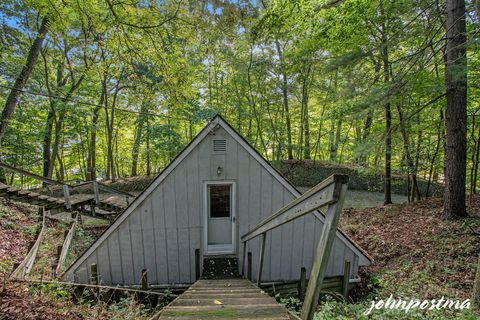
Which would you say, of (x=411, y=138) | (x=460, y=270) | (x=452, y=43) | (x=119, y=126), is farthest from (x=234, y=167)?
(x=119, y=126)

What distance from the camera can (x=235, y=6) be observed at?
3.50 metres

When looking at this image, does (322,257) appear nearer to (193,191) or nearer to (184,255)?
(193,191)

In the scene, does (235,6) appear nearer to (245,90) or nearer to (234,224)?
(234,224)

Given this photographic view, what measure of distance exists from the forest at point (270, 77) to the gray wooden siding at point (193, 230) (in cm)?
180

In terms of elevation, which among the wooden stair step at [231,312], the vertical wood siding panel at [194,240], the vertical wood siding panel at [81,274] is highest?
the wooden stair step at [231,312]

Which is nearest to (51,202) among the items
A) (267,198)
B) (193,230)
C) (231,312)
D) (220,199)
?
(193,230)

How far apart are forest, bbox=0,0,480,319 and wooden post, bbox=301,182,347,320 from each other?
3.43m

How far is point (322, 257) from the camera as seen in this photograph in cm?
133

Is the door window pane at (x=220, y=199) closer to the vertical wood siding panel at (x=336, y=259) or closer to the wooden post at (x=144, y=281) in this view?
the wooden post at (x=144, y=281)

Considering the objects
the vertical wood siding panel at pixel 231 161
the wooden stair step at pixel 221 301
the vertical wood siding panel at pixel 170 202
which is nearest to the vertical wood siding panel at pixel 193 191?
the vertical wood siding panel at pixel 170 202

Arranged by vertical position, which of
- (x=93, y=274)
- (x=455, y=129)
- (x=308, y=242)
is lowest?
(x=93, y=274)

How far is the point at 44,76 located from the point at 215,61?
31.8 ft

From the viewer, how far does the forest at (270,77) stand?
452cm

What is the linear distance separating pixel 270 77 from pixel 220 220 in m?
10.9
